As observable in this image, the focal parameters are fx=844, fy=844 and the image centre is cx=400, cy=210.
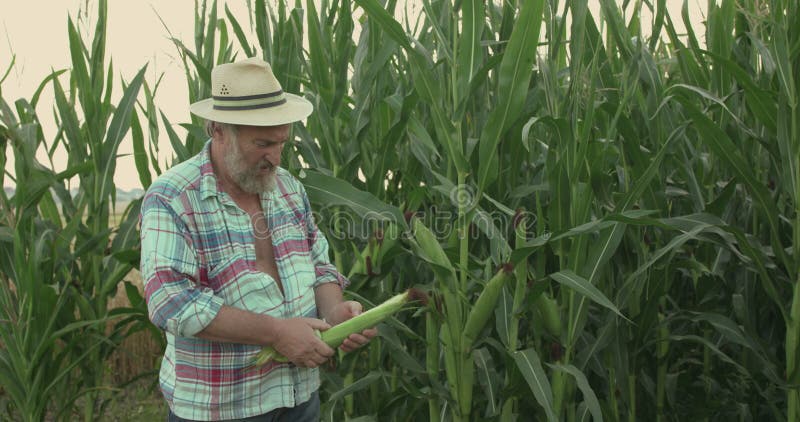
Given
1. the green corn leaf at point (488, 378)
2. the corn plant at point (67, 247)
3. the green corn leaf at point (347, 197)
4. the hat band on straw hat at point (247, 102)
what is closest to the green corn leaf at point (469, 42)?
the green corn leaf at point (347, 197)

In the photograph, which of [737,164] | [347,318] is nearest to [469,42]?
[347,318]

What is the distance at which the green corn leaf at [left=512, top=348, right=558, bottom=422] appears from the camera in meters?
2.29

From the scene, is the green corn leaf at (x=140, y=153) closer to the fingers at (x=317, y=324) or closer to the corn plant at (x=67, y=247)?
the corn plant at (x=67, y=247)

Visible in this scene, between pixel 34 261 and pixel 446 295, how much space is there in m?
1.64

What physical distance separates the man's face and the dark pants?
592mm

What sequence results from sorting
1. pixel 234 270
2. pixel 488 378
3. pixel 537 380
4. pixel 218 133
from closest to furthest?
1. pixel 234 270
2. pixel 218 133
3. pixel 537 380
4. pixel 488 378

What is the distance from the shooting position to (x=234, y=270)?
207 centimetres

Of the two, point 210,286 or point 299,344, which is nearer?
point 299,344

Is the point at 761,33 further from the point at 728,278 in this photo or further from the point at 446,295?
the point at 446,295

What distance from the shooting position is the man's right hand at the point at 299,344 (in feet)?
6.48

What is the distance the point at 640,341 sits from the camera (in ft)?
9.26

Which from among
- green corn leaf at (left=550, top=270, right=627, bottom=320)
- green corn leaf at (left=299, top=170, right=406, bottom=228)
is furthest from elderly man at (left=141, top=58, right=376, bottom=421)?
green corn leaf at (left=550, top=270, right=627, bottom=320)

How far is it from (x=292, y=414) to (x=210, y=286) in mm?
444

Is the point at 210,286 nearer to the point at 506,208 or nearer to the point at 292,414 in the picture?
the point at 292,414
